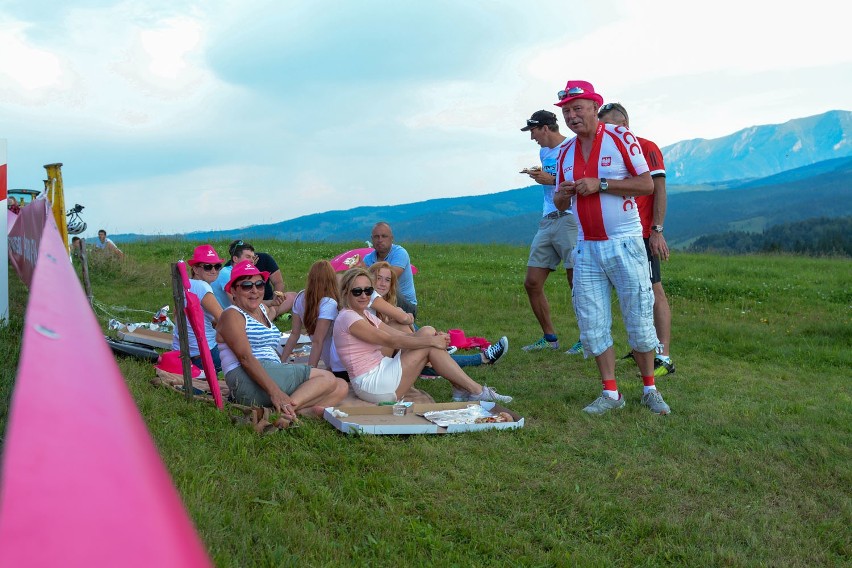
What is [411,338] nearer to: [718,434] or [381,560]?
[718,434]

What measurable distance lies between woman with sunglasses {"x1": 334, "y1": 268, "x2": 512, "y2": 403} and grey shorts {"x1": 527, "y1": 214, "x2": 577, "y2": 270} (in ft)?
6.83

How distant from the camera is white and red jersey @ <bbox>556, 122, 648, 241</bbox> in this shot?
17.3ft

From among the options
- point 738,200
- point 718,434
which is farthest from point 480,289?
point 738,200

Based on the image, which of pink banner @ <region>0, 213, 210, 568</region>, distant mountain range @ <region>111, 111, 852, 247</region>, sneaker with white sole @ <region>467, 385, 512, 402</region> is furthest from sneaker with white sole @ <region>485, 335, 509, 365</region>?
distant mountain range @ <region>111, 111, 852, 247</region>

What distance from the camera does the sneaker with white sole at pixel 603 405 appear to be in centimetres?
529

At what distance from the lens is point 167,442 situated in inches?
160

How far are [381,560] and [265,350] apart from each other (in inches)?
111

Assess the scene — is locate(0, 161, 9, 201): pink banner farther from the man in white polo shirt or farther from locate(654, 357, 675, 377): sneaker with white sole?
locate(654, 357, 675, 377): sneaker with white sole

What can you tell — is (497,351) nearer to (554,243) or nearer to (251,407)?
(554,243)

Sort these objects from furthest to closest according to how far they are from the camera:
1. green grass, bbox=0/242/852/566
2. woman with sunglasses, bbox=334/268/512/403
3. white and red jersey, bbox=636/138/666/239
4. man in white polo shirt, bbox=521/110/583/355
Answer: man in white polo shirt, bbox=521/110/583/355
white and red jersey, bbox=636/138/666/239
woman with sunglasses, bbox=334/268/512/403
green grass, bbox=0/242/852/566

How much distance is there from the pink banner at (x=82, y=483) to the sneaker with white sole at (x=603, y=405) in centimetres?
480

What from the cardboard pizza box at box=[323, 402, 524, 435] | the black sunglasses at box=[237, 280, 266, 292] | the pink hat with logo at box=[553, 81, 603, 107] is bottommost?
the cardboard pizza box at box=[323, 402, 524, 435]

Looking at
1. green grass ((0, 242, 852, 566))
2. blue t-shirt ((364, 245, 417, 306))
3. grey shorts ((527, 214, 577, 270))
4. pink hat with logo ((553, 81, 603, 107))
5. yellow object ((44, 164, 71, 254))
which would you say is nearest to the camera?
green grass ((0, 242, 852, 566))

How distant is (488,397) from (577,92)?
226cm
